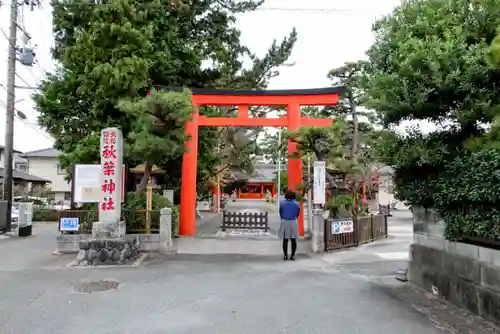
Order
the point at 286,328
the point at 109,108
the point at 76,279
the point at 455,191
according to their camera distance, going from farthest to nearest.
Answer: the point at 109,108 < the point at 76,279 < the point at 455,191 < the point at 286,328

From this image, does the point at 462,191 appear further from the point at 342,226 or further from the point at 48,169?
the point at 48,169

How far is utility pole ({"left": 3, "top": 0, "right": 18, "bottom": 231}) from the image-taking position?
1672 centimetres

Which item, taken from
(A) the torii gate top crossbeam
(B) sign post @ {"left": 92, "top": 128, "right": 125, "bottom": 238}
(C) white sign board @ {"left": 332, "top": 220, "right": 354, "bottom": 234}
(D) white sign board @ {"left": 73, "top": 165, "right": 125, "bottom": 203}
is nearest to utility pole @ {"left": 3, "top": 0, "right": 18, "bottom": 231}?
(D) white sign board @ {"left": 73, "top": 165, "right": 125, "bottom": 203}

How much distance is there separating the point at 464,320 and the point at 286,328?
7.69 ft

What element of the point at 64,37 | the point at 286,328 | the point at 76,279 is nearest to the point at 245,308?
the point at 286,328

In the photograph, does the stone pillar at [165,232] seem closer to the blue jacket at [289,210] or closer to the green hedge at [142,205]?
the green hedge at [142,205]

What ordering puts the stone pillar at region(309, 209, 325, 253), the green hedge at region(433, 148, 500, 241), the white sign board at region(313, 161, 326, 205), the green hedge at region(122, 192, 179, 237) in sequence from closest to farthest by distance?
the green hedge at region(433, 148, 500, 241) → the stone pillar at region(309, 209, 325, 253) → the green hedge at region(122, 192, 179, 237) → the white sign board at region(313, 161, 326, 205)

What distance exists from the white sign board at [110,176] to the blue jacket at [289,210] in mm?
4228

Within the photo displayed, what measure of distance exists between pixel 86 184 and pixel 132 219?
5.66ft

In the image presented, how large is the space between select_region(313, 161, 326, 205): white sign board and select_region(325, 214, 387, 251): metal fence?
1.06m

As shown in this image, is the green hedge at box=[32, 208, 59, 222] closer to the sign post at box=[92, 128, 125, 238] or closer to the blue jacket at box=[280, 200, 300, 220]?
the sign post at box=[92, 128, 125, 238]

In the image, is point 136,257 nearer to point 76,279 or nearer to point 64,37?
point 76,279

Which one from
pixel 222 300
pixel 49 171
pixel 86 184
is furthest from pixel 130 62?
pixel 49 171

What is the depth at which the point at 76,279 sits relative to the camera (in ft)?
26.0
